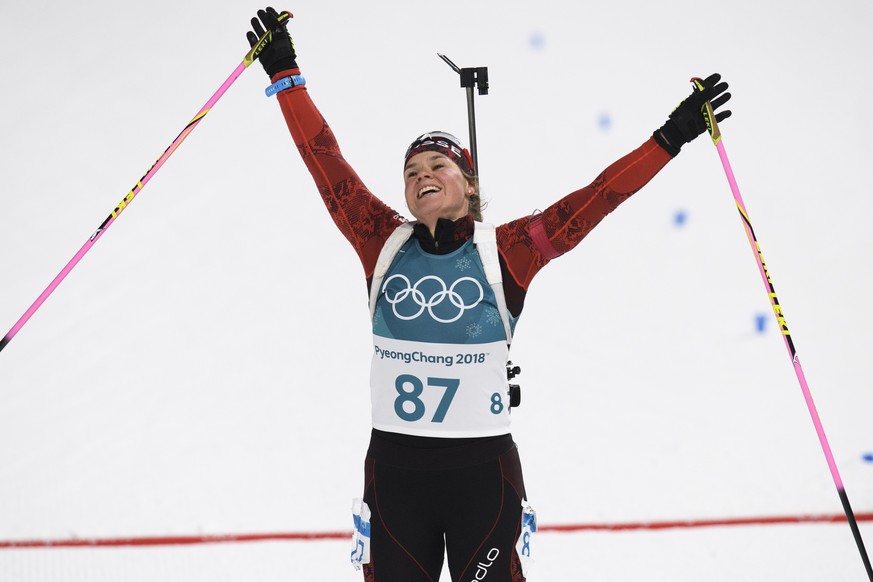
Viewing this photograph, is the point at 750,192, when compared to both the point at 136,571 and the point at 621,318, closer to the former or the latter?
the point at 621,318

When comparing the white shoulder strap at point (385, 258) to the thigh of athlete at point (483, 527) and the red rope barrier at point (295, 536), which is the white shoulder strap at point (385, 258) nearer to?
the thigh of athlete at point (483, 527)

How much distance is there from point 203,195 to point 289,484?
114 cm

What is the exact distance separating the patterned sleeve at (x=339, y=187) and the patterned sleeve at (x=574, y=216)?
0.24 meters

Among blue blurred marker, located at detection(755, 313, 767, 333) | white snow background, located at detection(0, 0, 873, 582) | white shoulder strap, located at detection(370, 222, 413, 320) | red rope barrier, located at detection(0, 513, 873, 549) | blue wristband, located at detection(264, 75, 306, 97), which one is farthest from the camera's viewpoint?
blue blurred marker, located at detection(755, 313, 767, 333)

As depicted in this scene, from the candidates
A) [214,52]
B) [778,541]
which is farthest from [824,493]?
[214,52]

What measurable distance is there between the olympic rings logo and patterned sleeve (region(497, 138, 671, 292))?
87 millimetres

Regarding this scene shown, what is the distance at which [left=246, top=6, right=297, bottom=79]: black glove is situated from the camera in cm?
159

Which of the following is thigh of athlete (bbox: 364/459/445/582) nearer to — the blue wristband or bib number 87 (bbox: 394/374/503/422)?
bib number 87 (bbox: 394/374/503/422)

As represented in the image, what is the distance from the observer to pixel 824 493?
2.59 m

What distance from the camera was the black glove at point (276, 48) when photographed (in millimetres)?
1592

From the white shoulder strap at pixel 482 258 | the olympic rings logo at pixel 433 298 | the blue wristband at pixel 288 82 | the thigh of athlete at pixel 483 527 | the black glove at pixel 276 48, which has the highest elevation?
the black glove at pixel 276 48

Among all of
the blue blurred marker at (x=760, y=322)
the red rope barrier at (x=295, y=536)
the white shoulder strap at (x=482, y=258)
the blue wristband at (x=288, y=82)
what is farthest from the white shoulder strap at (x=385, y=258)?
the blue blurred marker at (x=760, y=322)

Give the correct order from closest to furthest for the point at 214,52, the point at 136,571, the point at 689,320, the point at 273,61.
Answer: the point at 273,61 → the point at 136,571 → the point at 689,320 → the point at 214,52

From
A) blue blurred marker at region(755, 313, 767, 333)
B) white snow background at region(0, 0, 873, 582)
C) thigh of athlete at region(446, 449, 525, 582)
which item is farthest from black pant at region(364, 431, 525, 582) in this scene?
blue blurred marker at region(755, 313, 767, 333)
